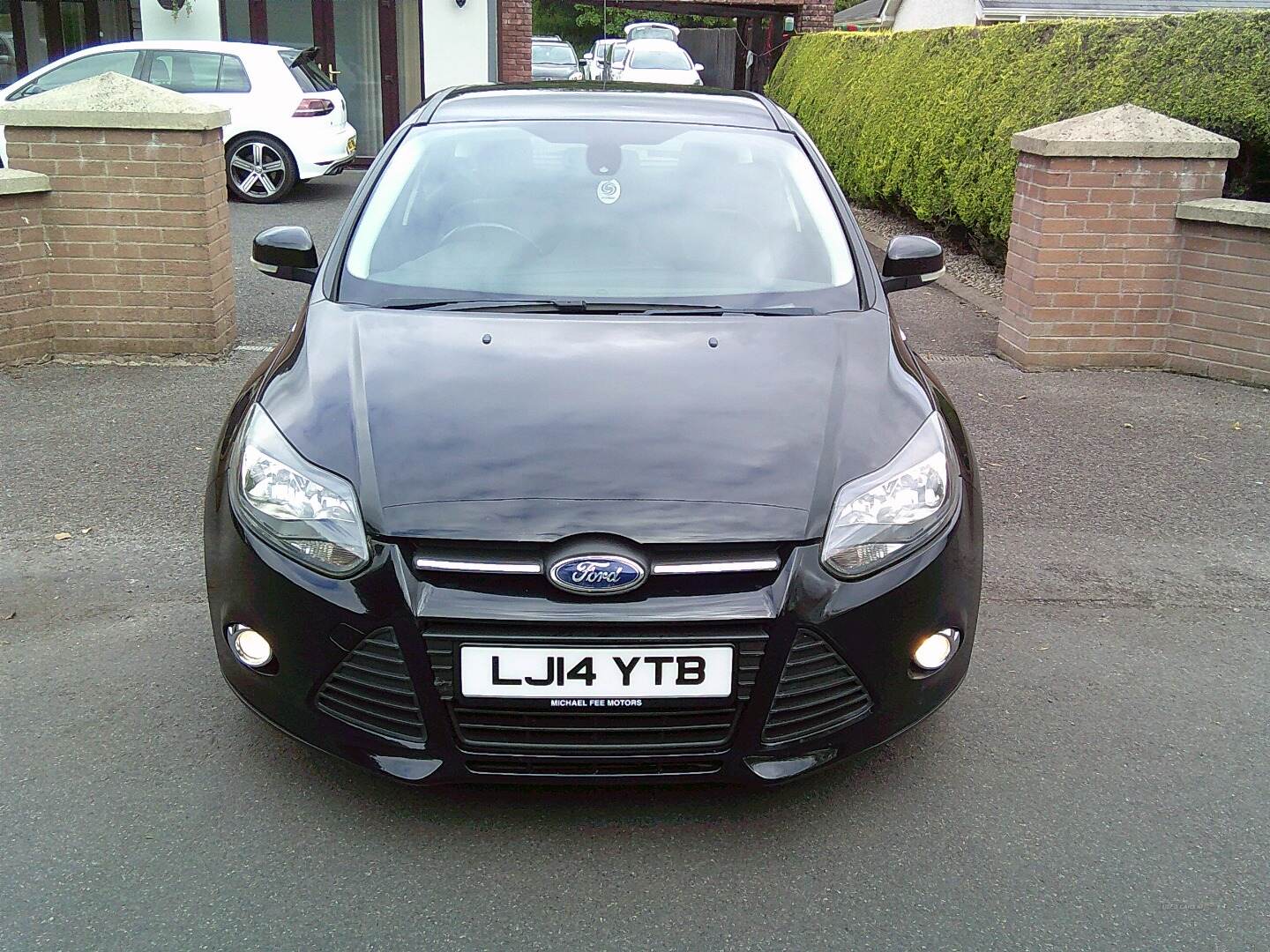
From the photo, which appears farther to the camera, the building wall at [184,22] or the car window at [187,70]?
the building wall at [184,22]

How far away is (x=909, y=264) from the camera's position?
413cm

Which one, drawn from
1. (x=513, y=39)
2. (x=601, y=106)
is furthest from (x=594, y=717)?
(x=513, y=39)

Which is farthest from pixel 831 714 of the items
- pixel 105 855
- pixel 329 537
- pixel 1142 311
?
pixel 1142 311

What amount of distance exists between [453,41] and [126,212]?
13.3 meters

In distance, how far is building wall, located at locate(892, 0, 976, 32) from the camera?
32.7 meters

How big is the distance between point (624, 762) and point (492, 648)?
0.39 m

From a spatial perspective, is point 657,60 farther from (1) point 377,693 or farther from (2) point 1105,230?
(1) point 377,693

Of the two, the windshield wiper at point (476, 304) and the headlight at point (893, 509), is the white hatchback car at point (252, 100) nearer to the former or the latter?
the windshield wiper at point (476, 304)

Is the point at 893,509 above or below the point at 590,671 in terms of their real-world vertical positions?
above

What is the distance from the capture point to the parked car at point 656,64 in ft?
83.7

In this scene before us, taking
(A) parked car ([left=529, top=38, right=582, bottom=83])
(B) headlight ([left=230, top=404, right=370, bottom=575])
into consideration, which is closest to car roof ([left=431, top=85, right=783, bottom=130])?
(B) headlight ([left=230, top=404, right=370, bottom=575])

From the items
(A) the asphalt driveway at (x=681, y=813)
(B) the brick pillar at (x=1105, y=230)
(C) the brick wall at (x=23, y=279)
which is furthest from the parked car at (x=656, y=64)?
(A) the asphalt driveway at (x=681, y=813)

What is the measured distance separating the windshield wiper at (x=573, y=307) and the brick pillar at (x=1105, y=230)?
3772 millimetres

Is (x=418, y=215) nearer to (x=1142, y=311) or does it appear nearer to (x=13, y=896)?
(x=13, y=896)
